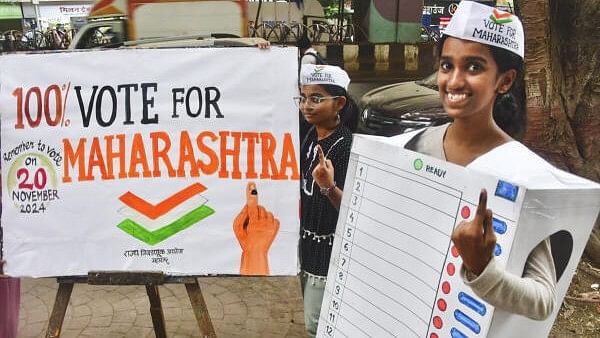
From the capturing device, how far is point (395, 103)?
590 cm

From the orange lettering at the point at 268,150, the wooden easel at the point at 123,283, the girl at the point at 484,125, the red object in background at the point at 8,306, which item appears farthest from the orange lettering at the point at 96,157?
the girl at the point at 484,125

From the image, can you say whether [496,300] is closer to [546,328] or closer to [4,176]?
[546,328]

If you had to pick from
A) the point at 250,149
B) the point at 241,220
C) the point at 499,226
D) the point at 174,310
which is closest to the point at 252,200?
the point at 241,220

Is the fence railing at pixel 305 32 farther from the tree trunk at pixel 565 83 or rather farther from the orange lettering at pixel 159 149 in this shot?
the orange lettering at pixel 159 149

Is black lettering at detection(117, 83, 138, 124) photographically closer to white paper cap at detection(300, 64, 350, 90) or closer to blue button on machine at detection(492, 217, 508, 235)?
white paper cap at detection(300, 64, 350, 90)

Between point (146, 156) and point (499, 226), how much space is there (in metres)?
1.49

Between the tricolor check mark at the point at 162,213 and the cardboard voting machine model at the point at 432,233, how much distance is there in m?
0.70

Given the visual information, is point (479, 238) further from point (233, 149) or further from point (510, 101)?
point (233, 149)

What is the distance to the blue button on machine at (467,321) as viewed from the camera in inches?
54.8

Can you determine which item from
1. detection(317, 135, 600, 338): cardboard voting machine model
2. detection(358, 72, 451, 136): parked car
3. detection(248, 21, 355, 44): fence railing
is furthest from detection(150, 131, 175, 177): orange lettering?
detection(248, 21, 355, 44): fence railing

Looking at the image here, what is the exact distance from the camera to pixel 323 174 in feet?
7.13

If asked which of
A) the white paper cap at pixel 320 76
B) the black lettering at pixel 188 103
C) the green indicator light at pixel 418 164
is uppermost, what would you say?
the white paper cap at pixel 320 76

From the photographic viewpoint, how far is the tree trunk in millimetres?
3668

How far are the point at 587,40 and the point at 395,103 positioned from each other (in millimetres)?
2294
